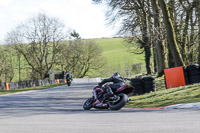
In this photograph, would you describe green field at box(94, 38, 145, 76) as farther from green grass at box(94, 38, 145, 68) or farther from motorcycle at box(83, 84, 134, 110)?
motorcycle at box(83, 84, 134, 110)

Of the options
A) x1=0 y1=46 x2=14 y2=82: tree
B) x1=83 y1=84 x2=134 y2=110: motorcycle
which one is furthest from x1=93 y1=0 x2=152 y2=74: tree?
x1=0 y1=46 x2=14 y2=82: tree

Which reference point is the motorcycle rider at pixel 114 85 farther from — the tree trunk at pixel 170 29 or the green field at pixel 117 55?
the green field at pixel 117 55

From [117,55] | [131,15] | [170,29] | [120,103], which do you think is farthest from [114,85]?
[117,55]

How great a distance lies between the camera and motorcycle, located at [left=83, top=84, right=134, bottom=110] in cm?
1145

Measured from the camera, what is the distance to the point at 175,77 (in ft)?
65.8

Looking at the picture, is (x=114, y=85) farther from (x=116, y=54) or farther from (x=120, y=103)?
(x=116, y=54)

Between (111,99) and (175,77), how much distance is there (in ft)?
30.2

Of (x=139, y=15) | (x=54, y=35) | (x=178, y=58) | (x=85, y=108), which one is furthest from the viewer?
(x=54, y=35)

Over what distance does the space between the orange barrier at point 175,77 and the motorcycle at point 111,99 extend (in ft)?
27.3

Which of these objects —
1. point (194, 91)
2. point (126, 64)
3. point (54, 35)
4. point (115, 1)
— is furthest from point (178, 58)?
point (126, 64)

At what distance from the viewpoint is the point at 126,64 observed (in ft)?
278

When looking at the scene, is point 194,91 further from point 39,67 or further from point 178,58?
point 39,67

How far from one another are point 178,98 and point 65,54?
55.6 metres

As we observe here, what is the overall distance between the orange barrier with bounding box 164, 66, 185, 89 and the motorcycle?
327 inches
